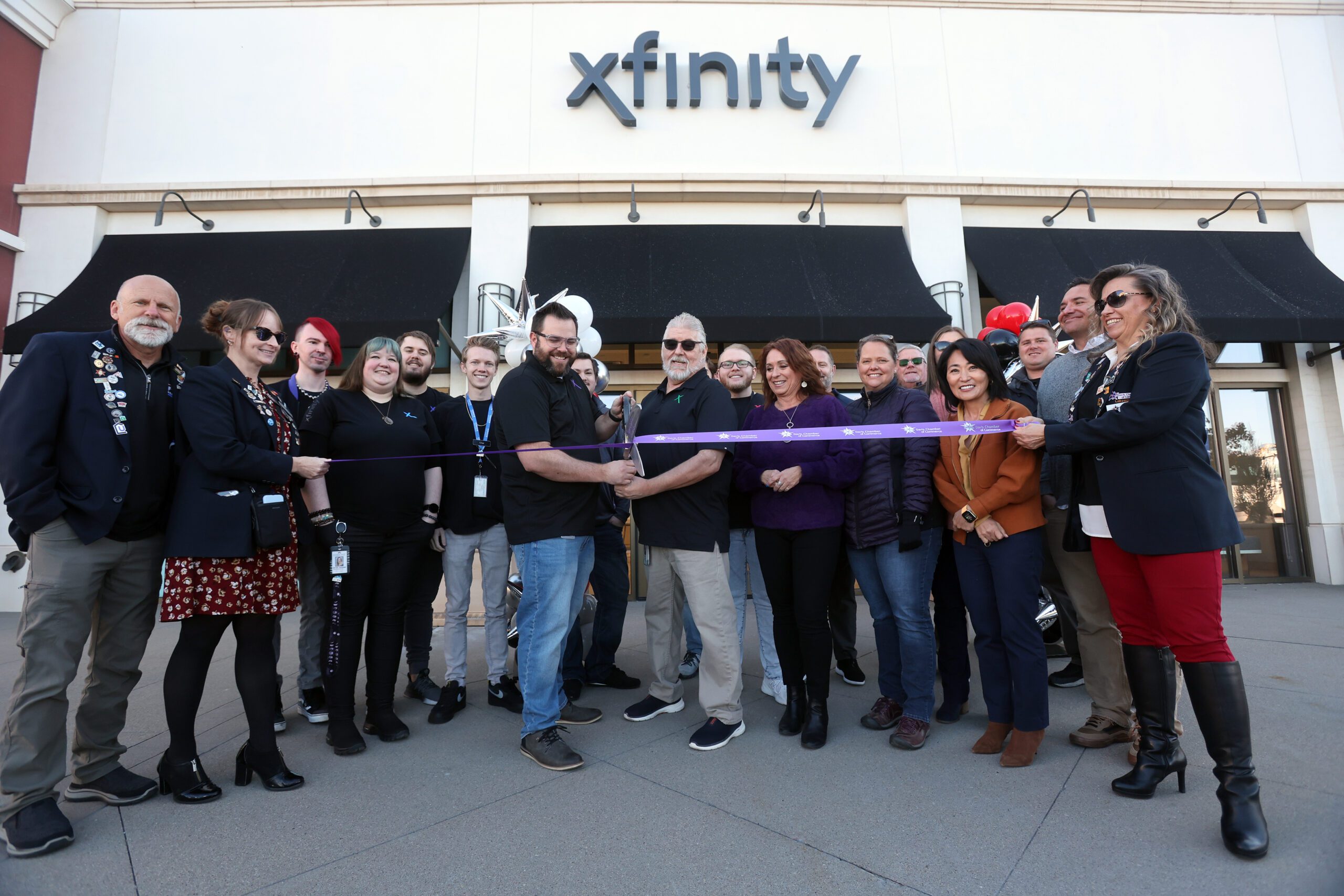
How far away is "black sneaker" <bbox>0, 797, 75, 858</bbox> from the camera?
82.8 inches

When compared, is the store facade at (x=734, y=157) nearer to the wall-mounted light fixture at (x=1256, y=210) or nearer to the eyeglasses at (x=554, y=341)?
the wall-mounted light fixture at (x=1256, y=210)

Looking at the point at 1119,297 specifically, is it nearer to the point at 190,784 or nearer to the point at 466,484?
the point at 466,484

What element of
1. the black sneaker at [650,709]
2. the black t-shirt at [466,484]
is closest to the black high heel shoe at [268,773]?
the black t-shirt at [466,484]

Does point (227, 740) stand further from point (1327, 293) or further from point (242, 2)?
point (1327, 293)

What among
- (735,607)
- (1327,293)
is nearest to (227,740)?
(735,607)

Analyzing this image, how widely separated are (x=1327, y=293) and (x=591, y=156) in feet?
29.6

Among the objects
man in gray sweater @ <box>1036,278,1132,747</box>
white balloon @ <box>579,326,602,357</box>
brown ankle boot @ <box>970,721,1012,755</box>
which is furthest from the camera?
white balloon @ <box>579,326,602,357</box>

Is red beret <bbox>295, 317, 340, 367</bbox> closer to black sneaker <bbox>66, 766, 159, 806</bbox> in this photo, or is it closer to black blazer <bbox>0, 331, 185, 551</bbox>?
black blazer <bbox>0, 331, 185, 551</bbox>

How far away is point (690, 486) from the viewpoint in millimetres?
3080

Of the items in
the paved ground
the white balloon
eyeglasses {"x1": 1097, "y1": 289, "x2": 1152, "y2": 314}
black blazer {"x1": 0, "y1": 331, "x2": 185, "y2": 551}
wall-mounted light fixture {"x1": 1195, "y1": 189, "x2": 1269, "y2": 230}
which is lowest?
the paved ground

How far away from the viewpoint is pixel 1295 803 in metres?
2.30

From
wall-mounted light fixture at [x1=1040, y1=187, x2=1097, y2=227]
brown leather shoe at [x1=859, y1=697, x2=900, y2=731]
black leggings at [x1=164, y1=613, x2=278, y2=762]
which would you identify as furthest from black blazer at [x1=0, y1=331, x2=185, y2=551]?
wall-mounted light fixture at [x1=1040, y1=187, x2=1097, y2=227]

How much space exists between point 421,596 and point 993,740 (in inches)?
127

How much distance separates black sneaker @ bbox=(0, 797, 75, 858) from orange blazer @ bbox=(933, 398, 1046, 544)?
3679 millimetres
